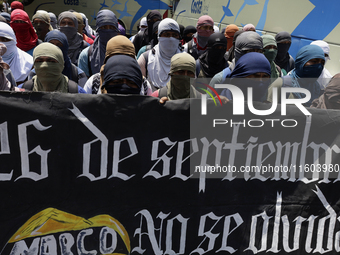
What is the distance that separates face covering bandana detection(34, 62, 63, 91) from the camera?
105 inches

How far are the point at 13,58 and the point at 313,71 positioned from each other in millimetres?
3352

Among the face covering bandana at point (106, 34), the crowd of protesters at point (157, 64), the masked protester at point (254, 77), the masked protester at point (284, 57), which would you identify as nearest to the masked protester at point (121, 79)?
the crowd of protesters at point (157, 64)

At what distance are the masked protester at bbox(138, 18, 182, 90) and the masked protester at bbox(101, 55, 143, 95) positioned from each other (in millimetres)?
1310

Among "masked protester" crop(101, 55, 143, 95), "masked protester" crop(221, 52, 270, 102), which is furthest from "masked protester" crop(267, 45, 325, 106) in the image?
"masked protester" crop(101, 55, 143, 95)

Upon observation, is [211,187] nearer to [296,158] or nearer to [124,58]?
[296,158]

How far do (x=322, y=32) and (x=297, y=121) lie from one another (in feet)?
12.7

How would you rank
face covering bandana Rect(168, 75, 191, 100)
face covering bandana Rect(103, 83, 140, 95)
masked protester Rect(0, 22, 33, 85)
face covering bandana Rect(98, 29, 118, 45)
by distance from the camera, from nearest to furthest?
face covering bandana Rect(103, 83, 140, 95) → face covering bandana Rect(168, 75, 191, 100) → masked protester Rect(0, 22, 33, 85) → face covering bandana Rect(98, 29, 118, 45)

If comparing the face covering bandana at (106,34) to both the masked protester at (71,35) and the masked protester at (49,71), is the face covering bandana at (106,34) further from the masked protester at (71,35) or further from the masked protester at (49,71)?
the masked protester at (49,71)

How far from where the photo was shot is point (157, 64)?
12.5 feet

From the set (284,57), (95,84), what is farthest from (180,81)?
(284,57)

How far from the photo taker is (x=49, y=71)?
2658 mm

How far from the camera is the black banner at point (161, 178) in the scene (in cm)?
192

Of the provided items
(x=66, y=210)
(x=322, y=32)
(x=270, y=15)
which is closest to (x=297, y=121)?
(x=66, y=210)

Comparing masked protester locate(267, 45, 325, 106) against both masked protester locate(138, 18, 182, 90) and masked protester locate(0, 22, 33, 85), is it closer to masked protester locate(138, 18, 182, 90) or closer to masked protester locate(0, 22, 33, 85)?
masked protester locate(138, 18, 182, 90)
